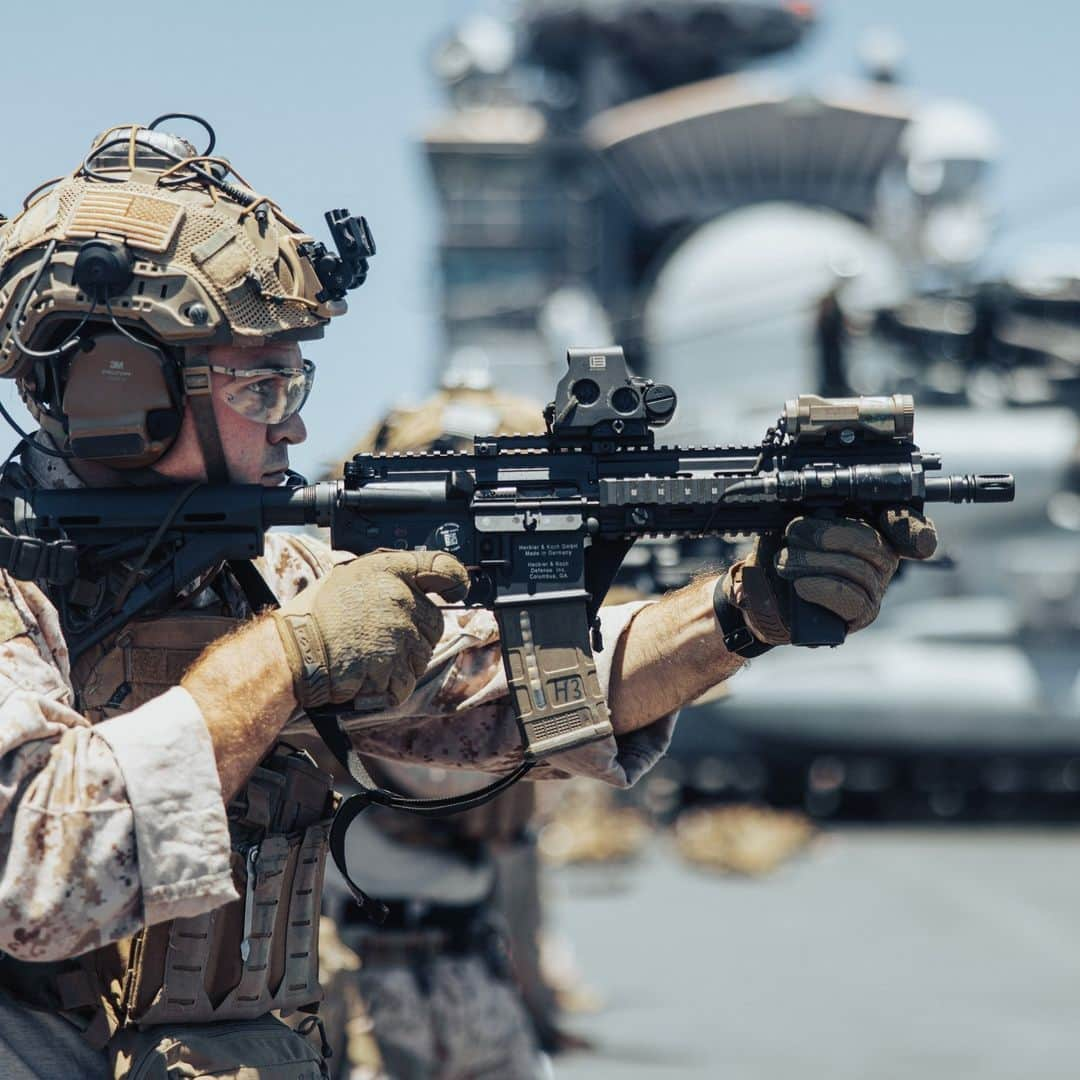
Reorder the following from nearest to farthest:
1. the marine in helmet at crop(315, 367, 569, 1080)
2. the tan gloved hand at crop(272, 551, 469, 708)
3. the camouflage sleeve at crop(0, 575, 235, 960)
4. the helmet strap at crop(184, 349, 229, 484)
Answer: the camouflage sleeve at crop(0, 575, 235, 960) < the tan gloved hand at crop(272, 551, 469, 708) < the helmet strap at crop(184, 349, 229, 484) < the marine in helmet at crop(315, 367, 569, 1080)

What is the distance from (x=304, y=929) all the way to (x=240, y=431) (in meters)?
0.93

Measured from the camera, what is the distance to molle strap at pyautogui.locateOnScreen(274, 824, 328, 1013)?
146 inches

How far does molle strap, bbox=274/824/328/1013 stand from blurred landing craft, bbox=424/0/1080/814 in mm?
9327

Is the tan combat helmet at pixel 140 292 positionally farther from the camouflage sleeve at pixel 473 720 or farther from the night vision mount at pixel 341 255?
the camouflage sleeve at pixel 473 720

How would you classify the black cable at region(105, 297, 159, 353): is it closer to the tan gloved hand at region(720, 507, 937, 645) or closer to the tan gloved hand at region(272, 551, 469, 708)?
the tan gloved hand at region(272, 551, 469, 708)

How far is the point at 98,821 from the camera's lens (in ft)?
9.89

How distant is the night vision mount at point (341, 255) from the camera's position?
367cm

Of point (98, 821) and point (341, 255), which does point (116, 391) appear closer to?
point (341, 255)

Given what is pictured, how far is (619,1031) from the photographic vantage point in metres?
10.2

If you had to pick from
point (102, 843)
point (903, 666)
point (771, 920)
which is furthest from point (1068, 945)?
point (102, 843)

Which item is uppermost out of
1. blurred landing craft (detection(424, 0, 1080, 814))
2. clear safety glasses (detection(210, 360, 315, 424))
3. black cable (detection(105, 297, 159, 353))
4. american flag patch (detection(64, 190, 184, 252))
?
american flag patch (detection(64, 190, 184, 252))

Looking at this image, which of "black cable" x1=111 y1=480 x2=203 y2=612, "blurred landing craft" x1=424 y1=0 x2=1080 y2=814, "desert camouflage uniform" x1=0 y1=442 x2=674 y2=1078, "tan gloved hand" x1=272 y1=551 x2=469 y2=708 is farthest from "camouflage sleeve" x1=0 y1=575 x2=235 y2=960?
"blurred landing craft" x1=424 y1=0 x2=1080 y2=814

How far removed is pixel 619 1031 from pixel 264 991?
688 cm

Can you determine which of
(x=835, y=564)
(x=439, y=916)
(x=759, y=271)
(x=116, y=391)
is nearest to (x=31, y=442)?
(x=116, y=391)
